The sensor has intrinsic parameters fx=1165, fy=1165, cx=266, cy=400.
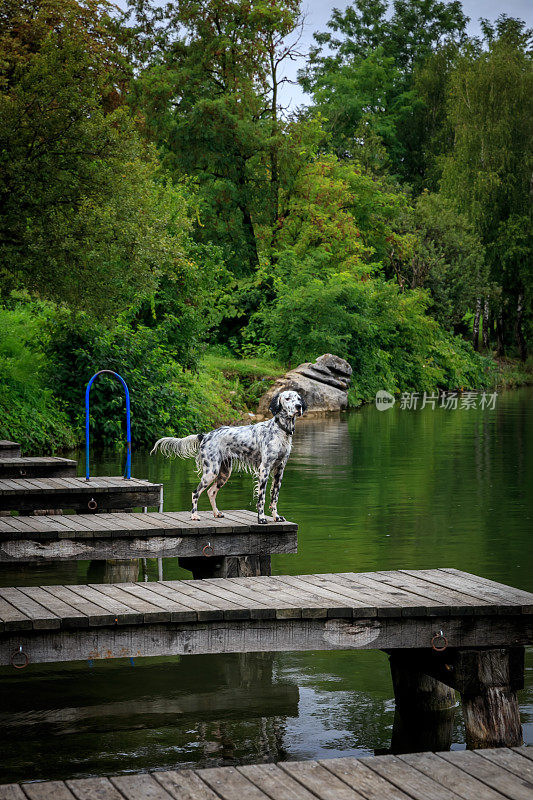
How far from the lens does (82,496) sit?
40.9 feet

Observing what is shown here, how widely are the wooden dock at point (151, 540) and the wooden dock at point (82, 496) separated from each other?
189 centimetres

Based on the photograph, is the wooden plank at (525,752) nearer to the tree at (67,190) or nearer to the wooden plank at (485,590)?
the wooden plank at (485,590)

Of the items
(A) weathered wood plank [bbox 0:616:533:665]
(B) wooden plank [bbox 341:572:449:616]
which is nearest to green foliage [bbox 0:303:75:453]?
(B) wooden plank [bbox 341:572:449:616]

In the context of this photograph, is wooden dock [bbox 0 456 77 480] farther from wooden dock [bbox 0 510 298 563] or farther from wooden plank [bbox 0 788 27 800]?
wooden plank [bbox 0 788 27 800]

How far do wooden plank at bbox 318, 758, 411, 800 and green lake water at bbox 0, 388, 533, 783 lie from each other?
1.76m

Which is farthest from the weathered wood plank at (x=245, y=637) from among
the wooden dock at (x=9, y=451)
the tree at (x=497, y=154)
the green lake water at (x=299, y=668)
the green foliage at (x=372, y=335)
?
the tree at (x=497, y=154)

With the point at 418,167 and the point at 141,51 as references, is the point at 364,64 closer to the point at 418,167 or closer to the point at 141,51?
the point at 418,167

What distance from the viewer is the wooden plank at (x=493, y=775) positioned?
4.96 metres

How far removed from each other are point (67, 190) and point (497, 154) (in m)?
40.1

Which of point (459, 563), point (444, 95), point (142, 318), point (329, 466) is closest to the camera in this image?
point (459, 563)

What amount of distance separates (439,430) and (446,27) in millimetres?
52025

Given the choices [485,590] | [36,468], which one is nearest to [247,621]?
[485,590]

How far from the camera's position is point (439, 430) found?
3212 cm

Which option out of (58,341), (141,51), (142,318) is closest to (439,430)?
(142,318)
